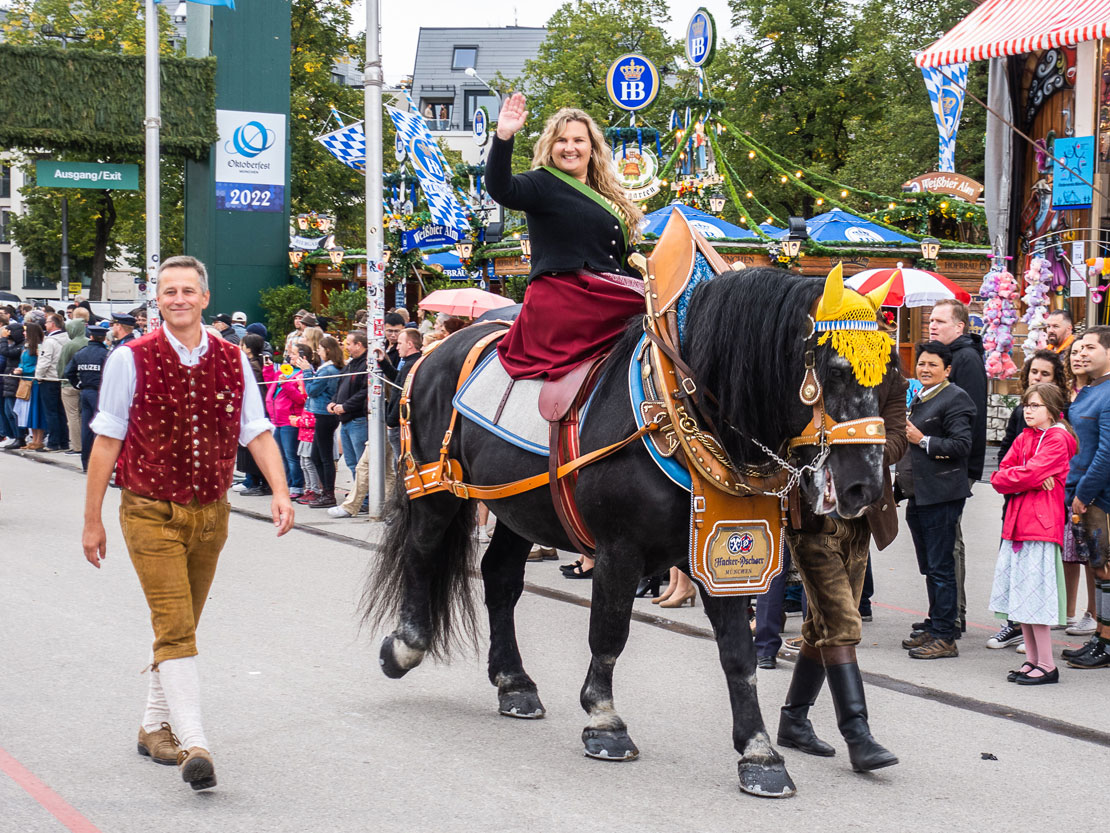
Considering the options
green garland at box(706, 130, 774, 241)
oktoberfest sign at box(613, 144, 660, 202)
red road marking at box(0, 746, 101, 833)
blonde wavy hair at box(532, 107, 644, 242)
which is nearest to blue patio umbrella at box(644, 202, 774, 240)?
green garland at box(706, 130, 774, 241)

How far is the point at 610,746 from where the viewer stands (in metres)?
4.85

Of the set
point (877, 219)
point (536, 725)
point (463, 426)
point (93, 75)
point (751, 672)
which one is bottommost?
point (536, 725)

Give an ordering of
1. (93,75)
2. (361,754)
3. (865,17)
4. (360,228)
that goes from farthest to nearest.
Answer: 1. (360,228)
2. (865,17)
3. (93,75)
4. (361,754)

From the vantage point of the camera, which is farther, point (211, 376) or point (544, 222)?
point (544, 222)

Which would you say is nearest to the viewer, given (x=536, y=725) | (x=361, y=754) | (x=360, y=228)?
(x=361, y=754)

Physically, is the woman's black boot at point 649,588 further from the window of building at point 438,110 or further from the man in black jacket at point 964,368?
the window of building at point 438,110

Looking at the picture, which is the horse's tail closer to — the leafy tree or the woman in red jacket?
the woman in red jacket

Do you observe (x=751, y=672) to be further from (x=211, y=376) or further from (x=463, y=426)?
(x=211, y=376)

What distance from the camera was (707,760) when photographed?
493 cm

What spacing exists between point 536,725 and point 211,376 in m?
2.06

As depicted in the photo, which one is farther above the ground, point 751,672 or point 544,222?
point 544,222

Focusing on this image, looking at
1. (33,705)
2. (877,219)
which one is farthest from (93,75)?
(33,705)

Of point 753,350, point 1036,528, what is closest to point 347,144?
point 1036,528

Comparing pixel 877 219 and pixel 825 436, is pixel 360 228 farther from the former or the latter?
pixel 825 436
